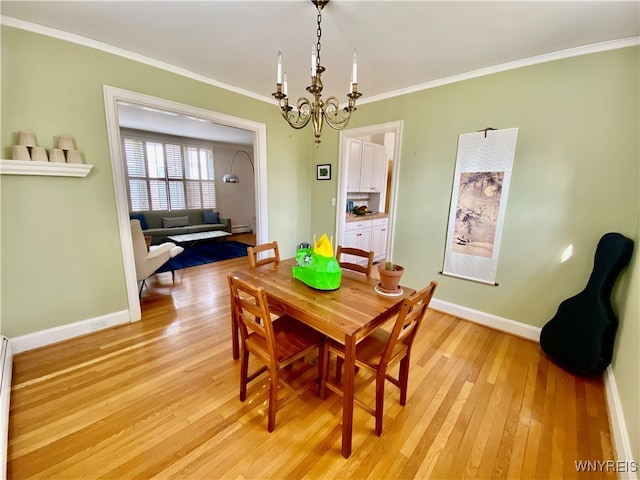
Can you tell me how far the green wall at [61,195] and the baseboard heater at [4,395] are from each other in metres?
0.25

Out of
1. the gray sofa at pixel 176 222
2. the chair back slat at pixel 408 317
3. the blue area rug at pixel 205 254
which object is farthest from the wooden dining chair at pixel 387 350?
the gray sofa at pixel 176 222

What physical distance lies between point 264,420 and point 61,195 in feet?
7.67

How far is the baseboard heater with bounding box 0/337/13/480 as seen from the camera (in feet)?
4.09

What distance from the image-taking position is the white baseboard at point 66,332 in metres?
2.07

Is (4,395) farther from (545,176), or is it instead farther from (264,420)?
(545,176)

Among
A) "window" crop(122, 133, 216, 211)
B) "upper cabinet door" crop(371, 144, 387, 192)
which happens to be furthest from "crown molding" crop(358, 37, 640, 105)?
"window" crop(122, 133, 216, 211)

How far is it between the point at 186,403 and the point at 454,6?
299 cm

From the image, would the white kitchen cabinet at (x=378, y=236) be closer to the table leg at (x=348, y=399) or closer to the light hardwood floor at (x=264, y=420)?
the light hardwood floor at (x=264, y=420)

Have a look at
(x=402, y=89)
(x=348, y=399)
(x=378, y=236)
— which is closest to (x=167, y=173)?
(x=378, y=236)

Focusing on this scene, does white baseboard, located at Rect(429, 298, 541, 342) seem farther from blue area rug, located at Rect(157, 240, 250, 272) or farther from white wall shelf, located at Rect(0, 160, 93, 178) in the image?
blue area rug, located at Rect(157, 240, 250, 272)

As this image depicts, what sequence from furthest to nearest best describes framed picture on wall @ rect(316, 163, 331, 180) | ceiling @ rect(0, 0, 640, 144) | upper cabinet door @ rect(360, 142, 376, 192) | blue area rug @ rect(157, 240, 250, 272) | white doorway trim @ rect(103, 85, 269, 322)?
1. blue area rug @ rect(157, 240, 250, 272)
2. upper cabinet door @ rect(360, 142, 376, 192)
3. framed picture on wall @ rect(316, 163, 331, 180)
4. white doorway trim @ rect(103, 85, 269, 322)
5. ceiling @ rect(0, 0, 640, 144)

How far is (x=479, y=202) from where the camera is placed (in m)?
2.54

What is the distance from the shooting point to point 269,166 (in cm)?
345

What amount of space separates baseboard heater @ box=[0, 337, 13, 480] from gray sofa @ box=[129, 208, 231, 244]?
146 inches
